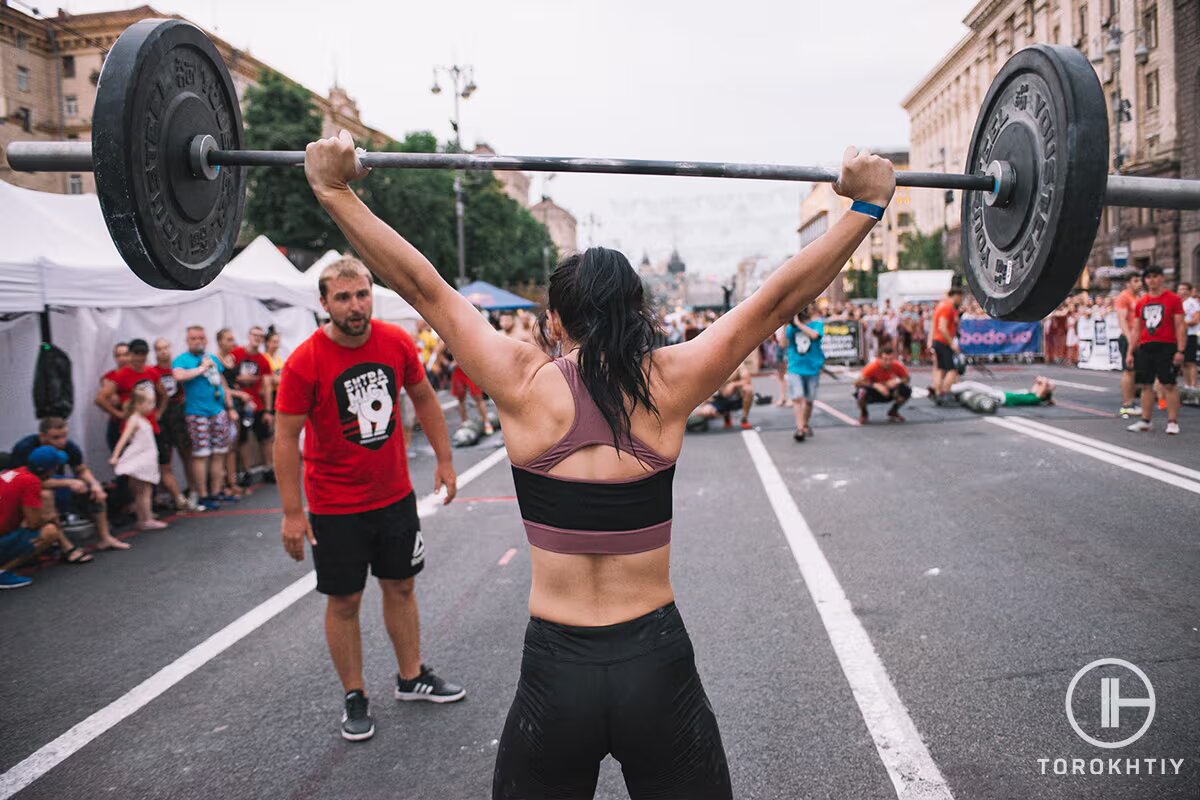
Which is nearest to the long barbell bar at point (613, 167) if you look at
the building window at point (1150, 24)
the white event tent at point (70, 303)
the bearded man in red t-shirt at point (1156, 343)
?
the white event tent at point (70, 303)

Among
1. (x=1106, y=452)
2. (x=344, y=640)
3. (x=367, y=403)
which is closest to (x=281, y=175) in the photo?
(x=1106, y=452)

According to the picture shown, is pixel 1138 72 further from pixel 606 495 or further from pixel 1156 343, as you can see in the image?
pixel 606 495

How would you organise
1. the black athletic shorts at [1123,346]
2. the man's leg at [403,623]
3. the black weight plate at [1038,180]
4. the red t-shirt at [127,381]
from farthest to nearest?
the black athletic shorts at [1123,346]
the red t-shirt at [127,381]
the man's leg at [403,623]
the black weight plate at [1038,180]

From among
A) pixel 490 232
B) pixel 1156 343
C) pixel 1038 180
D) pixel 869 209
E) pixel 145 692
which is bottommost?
pixel 145 692

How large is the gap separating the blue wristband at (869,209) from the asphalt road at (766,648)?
2019mm

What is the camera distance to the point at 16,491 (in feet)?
21.5

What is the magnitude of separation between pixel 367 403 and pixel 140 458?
571 centimetres

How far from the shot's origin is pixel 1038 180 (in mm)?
2496

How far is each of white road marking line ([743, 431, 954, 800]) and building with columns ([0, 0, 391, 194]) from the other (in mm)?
8799

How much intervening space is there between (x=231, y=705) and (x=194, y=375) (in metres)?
5.99

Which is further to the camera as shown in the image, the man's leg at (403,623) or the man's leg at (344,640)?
the man's leg at (403,623)

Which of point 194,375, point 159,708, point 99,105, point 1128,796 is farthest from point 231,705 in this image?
point 194,375

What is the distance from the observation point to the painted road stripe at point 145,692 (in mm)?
3404

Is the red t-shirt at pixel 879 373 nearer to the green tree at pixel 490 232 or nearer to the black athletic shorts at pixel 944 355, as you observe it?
the black athletic shorts at pixel 944 355
